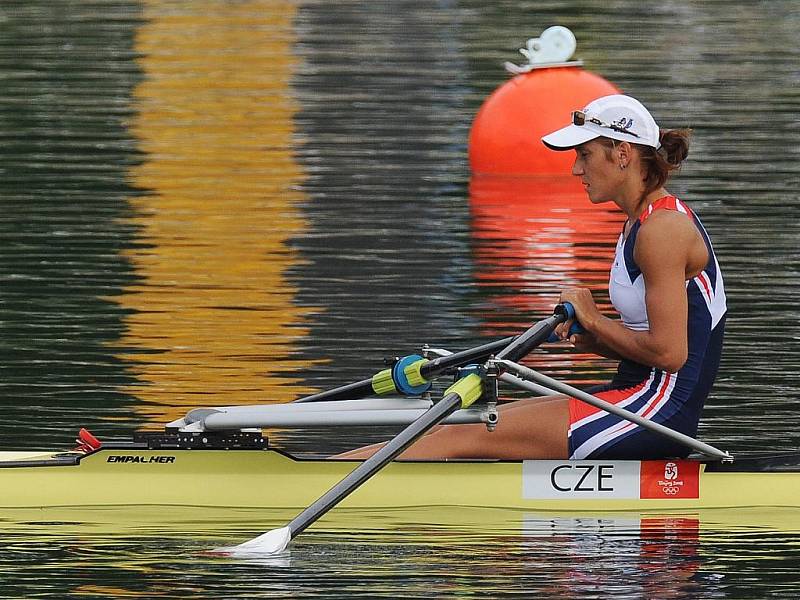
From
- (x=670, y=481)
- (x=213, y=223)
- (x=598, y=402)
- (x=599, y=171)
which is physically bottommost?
(x=670, y=481)

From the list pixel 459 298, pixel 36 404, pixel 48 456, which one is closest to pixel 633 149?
pixel 48 456

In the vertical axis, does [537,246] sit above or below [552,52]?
below

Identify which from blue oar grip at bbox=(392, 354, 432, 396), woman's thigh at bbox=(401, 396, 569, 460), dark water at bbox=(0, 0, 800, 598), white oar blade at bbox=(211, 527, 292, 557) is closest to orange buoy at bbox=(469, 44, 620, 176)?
dark water at bbox=(0, 0, 800, 598)

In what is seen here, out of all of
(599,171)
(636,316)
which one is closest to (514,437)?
(636,316)

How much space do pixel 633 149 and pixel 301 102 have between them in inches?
577

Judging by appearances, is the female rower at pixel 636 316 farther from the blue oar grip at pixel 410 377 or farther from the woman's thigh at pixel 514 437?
the blue oar grip at pixel 410 377

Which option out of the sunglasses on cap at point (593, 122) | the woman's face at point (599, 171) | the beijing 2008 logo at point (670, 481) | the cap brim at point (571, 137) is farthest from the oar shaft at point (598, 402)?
the sunglasses on cap at point (593, 122)

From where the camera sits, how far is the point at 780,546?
7516mm

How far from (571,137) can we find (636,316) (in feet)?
2.43

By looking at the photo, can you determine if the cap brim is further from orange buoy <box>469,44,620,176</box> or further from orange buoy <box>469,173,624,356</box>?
orange buoy <box>469,44,620,176</box>

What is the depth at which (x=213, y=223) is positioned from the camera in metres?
15.1

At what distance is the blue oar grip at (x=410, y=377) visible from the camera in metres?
7.96

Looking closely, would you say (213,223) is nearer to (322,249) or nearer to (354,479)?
(322,249)

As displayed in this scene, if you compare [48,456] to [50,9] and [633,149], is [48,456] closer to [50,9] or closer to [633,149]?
[633,149]
